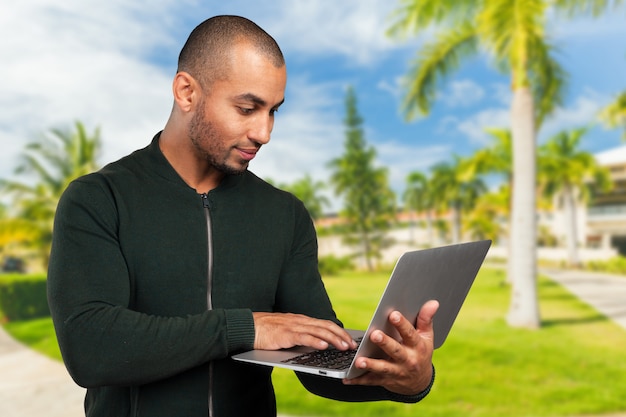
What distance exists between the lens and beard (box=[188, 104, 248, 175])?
4.81 feet

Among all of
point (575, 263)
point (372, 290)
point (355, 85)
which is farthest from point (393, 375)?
point (575, 263)

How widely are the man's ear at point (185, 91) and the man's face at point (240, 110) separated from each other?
0.03m

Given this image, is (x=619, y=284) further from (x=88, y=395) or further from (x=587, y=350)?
(x=88, y=395)

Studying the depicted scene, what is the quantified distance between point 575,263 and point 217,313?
89.8 ft

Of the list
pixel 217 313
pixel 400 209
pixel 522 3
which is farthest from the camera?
pixel 400 209

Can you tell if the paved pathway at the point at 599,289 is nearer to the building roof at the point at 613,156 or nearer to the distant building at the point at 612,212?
the distant building at the point at 612,212

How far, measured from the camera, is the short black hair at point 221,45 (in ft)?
4.71

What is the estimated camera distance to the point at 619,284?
2164 centimetres

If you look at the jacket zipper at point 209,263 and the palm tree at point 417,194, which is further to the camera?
the palm tree at point 417,194

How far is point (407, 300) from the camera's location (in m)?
1.28

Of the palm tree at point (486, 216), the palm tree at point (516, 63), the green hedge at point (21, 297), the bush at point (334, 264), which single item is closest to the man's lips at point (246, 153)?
the palm tree at point (516, 63)

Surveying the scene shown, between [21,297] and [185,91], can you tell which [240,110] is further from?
[21,297]

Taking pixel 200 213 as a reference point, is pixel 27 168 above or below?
above

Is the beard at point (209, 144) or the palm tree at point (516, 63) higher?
the palm tree at point (516, 63)
